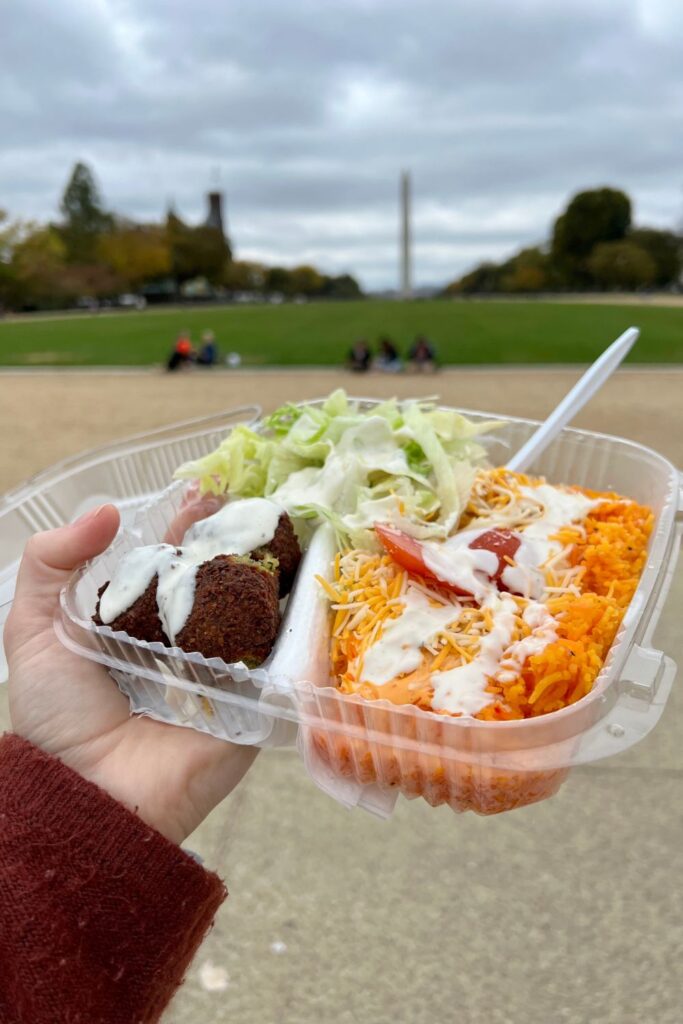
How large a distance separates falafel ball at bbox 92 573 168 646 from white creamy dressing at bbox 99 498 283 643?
0.01 metres

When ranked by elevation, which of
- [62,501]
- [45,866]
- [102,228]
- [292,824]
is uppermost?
[62,501]

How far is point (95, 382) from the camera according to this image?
66.9ft

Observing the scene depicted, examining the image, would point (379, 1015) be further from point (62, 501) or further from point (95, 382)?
point (95, 382)

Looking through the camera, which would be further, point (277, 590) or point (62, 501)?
point (62, 501)

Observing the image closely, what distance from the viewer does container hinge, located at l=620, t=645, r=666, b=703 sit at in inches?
66.6

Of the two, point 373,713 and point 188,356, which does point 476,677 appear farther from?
point 188,356

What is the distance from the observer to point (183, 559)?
231 cm

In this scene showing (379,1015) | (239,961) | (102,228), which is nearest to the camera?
(379,1015)

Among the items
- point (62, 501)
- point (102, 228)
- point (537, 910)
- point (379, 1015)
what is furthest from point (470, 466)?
point (102, 228)

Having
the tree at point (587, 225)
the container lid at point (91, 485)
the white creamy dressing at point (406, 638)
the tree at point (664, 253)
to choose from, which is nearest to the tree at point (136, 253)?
the tree at point (587, 225)

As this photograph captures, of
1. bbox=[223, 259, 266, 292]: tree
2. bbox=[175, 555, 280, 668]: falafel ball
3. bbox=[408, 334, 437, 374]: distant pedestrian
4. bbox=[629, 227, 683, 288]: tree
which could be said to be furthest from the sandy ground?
bbox=[223, 259, 266, 292]: tree

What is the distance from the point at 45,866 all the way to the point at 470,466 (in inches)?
76.3

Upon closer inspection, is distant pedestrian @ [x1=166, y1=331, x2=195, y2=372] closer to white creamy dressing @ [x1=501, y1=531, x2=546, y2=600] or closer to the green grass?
the green grass

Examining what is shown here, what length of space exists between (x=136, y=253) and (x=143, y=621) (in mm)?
98079
